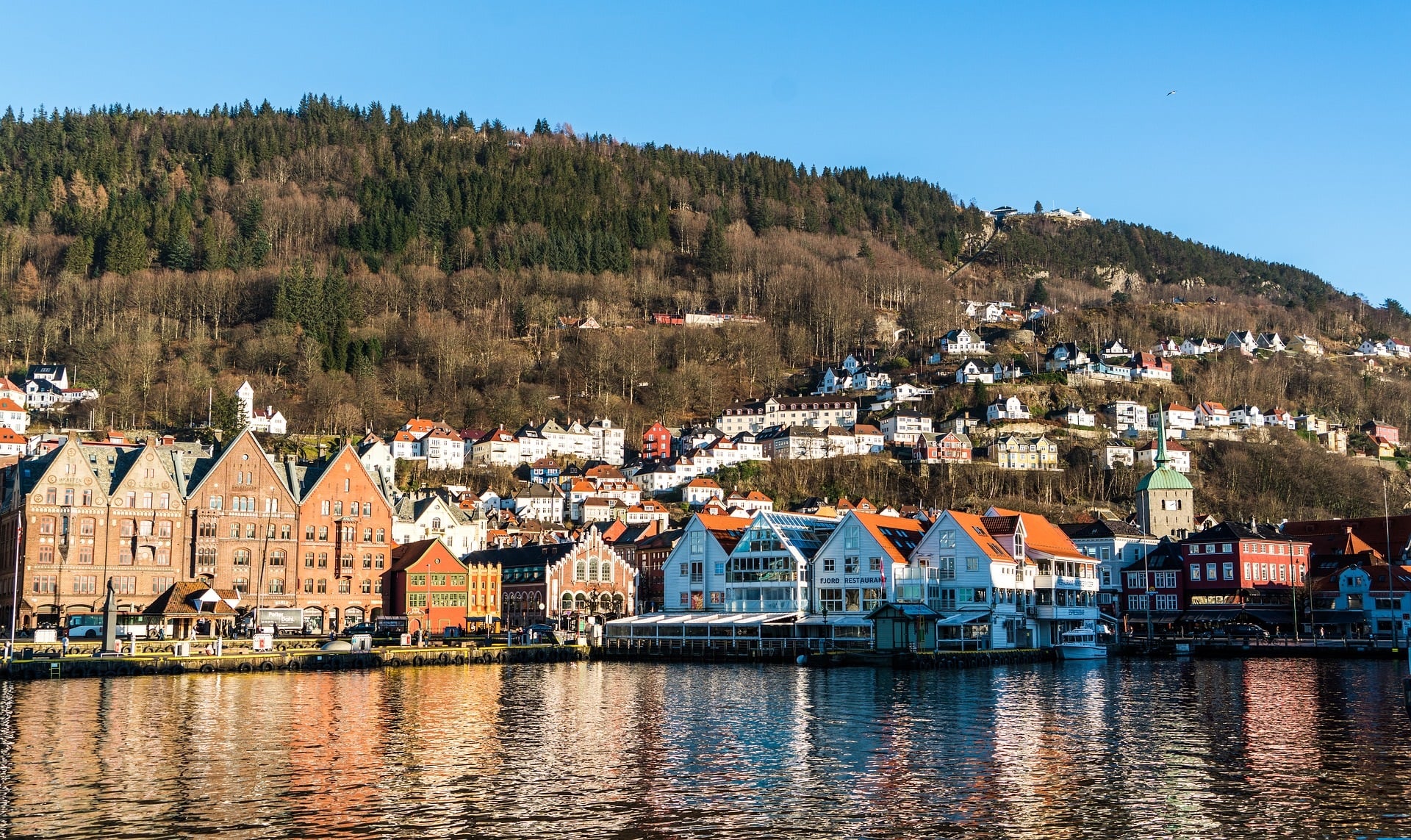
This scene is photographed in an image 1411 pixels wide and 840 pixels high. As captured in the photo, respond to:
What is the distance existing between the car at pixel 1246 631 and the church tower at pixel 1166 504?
36492 millimetres

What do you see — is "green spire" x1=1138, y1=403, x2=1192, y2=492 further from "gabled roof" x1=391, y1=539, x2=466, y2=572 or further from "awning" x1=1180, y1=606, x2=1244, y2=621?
"gabled roof" x1=391, y1=539, x2=466, y2=572

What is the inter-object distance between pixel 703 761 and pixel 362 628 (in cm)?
6282

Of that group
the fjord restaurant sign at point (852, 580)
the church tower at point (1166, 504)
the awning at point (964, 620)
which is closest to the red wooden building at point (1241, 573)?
the church tower at point (1166, 504)

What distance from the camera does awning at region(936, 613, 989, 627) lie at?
83125 millimetres

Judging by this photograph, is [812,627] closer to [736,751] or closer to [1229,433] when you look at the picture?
[736,751]

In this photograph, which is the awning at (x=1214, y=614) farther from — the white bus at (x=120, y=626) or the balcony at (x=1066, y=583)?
the white bus at (x=120, y=626)

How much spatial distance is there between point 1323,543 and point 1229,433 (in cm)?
7425

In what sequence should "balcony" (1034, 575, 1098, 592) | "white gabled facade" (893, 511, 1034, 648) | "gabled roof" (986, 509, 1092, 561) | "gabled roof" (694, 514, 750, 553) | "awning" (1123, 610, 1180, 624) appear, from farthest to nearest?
"awning" (1123, 610, 1180, 624)
"gabled roof" (694, 514, 750, 553)
"gabled roof" (986, 509, 1092, 561)
"balcony" (1034, 575, 1098, 592)
"white gabled facade" (893, 511, 1034, 648)

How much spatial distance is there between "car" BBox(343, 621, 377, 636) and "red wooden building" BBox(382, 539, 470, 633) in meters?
3.07

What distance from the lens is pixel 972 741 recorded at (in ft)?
133

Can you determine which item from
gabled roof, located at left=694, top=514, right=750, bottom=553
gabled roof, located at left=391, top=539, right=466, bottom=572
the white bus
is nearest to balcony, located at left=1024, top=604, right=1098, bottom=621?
gabled roof, located at left=694, top=514, right=750, bottom=553

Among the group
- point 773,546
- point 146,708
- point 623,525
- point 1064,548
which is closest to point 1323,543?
point 1064,548

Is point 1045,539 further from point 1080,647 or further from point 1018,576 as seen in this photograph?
point 1080,647

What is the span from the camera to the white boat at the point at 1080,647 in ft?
285
